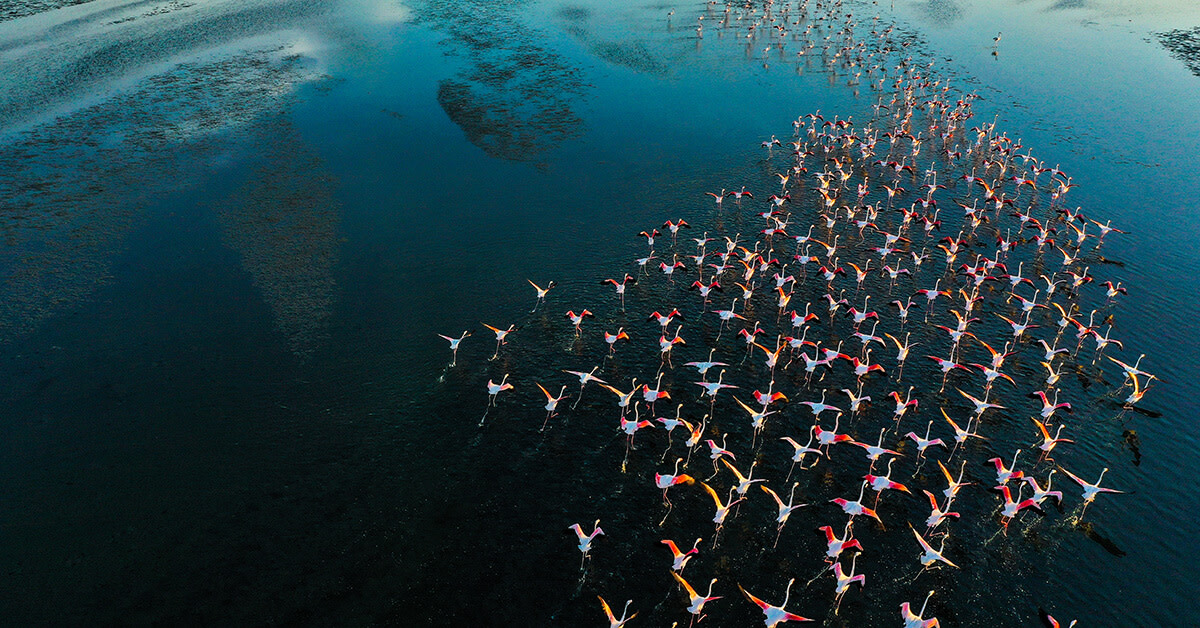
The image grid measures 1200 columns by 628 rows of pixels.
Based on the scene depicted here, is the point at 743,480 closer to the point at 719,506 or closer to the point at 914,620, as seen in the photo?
the point at 719,506

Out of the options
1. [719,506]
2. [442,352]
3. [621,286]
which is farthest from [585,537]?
[621,286]

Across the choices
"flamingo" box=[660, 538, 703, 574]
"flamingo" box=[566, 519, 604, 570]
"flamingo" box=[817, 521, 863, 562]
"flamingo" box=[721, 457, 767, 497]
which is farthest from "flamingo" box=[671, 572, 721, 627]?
"flamingo" box=[817, 521, 863, 562]

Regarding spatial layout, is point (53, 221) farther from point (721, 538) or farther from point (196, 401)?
point (721, 538)

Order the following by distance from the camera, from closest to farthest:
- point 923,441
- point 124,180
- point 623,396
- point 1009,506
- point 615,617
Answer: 1. point 615,617
2. point 1009,506
3. point 923,441
4. point 623,396
5. point 124,180

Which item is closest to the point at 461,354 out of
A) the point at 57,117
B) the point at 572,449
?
the point at 572,449

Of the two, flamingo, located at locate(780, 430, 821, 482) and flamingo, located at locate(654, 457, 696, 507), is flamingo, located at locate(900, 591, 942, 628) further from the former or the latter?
flamingo, located at locate(654, 457, 696, 507)

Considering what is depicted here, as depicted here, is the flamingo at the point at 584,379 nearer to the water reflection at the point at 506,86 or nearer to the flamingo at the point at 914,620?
the flamingo at the point at 914,620
